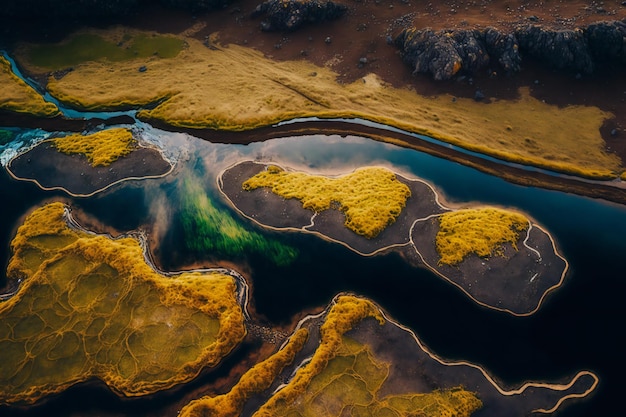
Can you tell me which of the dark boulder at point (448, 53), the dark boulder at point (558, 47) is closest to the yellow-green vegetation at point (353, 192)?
the dark boulder at point (448, 53)

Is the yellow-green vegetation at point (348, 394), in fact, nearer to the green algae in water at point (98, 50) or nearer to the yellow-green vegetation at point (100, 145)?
the yellow-green vegetation at point (100, 145)

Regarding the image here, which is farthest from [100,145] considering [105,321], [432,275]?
[432,275]

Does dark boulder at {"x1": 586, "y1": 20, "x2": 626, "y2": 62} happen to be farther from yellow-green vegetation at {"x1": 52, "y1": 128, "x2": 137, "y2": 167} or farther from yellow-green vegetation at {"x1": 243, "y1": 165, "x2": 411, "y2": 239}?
yellow-green vegetation at {"x1": 52, "y1": 128, "x2": 137, "y2": 167}

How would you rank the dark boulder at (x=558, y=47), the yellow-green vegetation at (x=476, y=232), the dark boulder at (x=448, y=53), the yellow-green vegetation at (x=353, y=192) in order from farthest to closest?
the dark boulder at (x=448, y=53) < the dark boulder at (x=558, y=47) < the yellow-green vegetation at (x=353, y=192) < the yellow-green vegetation at (x=476, y=232)

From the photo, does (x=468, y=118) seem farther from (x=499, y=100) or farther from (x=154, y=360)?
(x=154, y=360)

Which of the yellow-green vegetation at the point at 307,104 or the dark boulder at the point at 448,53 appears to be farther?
the dark boulder at the point at 448,53

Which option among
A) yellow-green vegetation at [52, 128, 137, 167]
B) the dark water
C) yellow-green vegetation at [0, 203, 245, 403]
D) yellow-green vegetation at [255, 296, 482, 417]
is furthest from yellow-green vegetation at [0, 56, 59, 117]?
yellow-green vegetation at [255, 296, 482, 417]

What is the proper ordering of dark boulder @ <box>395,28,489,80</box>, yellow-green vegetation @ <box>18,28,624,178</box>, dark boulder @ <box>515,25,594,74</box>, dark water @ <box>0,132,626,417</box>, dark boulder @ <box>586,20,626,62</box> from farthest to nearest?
dark boulder @ <box>395,28,489,80</box>
dark boulder @ <box>515,25,594,74</box>
dark boulder @ <box>586,20,626,62</box>
yellow-green vegetation @ <box>18,28,624,178</box>
dark water @ <box>0,132,626,417</box>

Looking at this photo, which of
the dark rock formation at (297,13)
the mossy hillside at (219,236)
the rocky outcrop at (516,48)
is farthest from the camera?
the dark rock formation at (297,13)

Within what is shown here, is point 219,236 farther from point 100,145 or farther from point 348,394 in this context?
point 100,145

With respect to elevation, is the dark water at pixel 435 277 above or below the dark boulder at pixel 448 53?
below
